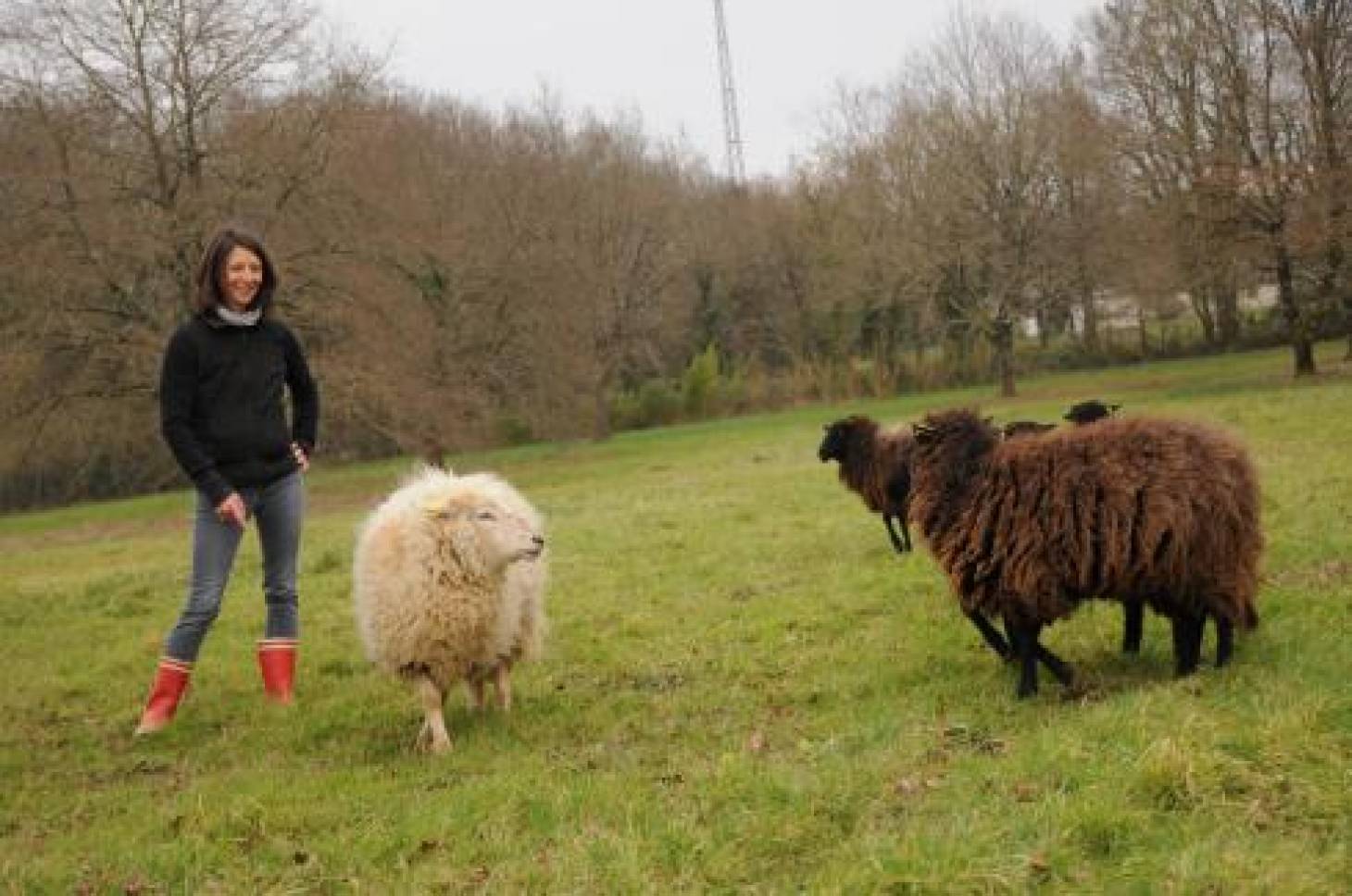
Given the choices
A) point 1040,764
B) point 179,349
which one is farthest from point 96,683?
point 1040,764

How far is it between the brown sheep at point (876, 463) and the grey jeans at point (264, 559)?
606cm

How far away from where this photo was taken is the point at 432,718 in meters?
6.24

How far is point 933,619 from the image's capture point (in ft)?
26.2

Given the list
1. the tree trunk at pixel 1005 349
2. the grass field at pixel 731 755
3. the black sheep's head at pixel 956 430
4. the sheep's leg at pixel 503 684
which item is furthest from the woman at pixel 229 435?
the tree trunk at pixel 1005 349

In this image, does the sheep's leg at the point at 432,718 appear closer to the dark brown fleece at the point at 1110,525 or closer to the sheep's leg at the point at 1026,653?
the dark brown fleece at the point at 1110,525

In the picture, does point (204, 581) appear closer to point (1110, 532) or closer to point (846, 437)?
point (1110, 532)

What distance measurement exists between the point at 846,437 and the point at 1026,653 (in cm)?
700

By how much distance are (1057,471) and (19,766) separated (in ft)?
19.5

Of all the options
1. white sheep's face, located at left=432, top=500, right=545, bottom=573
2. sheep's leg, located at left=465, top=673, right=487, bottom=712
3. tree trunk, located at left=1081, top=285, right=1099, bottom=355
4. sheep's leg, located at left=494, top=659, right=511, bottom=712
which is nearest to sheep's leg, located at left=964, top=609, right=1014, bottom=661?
white sheep's face, located at left=432, top=500, right=545, bottom=573

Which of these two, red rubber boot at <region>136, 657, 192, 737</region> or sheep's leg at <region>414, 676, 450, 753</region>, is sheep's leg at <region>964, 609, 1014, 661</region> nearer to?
sheep's leg at <region>414, 676, 450, 753</region>

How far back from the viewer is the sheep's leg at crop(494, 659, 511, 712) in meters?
6.80

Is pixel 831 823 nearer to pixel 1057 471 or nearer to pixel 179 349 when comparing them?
pixel 1057 471

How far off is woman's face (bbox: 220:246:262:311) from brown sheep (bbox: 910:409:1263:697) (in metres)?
4.18

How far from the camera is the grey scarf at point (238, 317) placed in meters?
6.51
